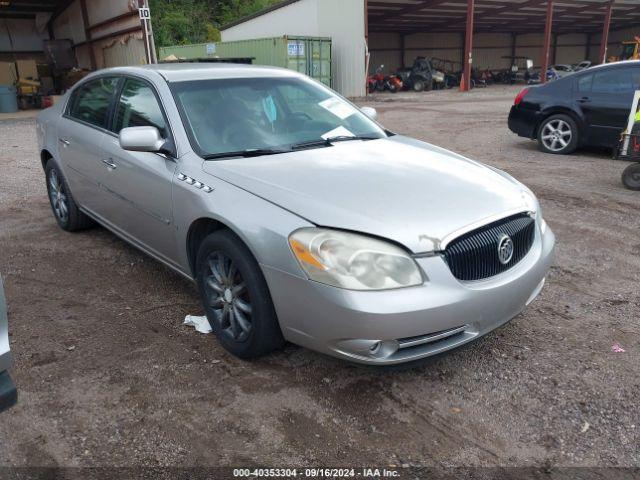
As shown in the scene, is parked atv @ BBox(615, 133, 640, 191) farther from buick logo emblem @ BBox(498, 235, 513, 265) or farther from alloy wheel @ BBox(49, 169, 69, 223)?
alloy wheel @ BBox(49, 169, 69, 223)

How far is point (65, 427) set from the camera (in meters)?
2.53

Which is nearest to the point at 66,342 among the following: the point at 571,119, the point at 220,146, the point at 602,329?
the point at 220,146

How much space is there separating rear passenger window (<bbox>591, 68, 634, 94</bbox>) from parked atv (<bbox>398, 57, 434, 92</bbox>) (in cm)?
2114

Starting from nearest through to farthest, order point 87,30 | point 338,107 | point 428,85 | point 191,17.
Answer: point 338,107 → point 87,30 → point 428,85 → point 191,17

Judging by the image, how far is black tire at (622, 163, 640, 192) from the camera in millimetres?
6508

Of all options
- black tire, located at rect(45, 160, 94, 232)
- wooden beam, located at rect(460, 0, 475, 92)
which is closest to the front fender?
black tire, located at rect(45, 160, 94, 232)

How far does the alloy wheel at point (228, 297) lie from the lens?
2920mm

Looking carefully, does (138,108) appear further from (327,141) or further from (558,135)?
(558,135)

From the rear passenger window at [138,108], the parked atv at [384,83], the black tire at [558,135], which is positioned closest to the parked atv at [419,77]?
the parked atv at [384,83]

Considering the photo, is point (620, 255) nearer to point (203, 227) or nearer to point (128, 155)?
point (203, 227)

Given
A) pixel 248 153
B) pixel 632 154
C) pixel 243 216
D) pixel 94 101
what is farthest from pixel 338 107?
pixel 632 154

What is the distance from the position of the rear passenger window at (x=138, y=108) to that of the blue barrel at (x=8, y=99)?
18545 millimetres

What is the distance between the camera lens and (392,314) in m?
2.36

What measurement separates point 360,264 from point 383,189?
56 centimetres
